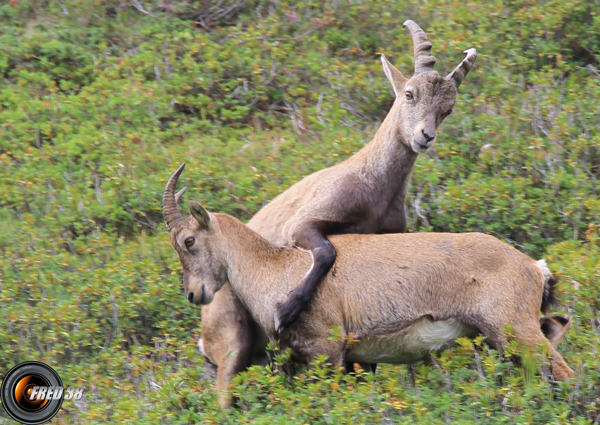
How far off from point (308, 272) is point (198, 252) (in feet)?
3.27

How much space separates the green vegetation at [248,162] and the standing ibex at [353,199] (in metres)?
0.40

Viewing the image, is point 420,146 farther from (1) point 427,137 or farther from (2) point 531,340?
(2) point 531,340

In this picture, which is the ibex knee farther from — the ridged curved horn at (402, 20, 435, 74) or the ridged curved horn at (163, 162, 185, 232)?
the ridged curved horn at (402, 20, 435, 74)

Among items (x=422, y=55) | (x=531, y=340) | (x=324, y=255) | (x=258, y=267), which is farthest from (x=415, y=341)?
(x=422, y=55)

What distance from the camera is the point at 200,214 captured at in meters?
6.78

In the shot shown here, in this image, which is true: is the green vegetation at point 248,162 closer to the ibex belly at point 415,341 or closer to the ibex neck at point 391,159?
the ibex belly at point 415,341

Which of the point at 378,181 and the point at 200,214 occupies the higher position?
the point at 378,181

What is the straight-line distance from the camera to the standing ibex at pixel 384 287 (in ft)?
20.3

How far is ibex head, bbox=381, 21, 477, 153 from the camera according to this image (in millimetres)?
7328

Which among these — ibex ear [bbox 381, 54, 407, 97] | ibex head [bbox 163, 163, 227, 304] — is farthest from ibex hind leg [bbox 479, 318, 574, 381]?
ibex ear [bbox 381, 54, 407, 97]

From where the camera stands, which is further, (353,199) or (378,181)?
(378,181)

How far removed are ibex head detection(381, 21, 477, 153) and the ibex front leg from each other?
132 centimetres

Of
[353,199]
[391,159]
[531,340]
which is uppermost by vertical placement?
[391,159]

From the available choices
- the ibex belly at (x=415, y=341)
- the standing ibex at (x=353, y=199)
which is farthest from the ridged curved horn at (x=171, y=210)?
the ibex belly at (x=415, y=341)
